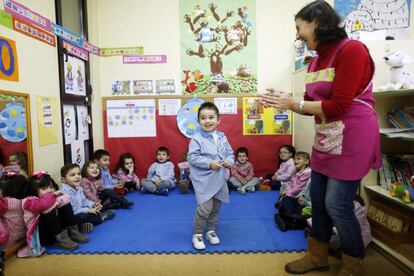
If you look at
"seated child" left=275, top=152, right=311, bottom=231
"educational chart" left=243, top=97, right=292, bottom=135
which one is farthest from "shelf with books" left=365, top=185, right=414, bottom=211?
"educational chart" left=243, top=97, right=292, bottom=135

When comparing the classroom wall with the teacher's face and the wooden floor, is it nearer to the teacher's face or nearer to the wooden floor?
the wooden floor

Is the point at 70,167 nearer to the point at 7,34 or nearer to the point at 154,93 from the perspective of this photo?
the point at 7,34

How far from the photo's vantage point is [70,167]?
106 inches

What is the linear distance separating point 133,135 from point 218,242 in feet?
7.72

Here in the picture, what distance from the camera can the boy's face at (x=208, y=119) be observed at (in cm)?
225

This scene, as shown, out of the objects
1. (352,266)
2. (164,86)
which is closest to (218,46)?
(164,86)

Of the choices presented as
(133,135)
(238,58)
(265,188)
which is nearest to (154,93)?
(133,135)

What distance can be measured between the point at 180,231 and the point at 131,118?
210 centimetres

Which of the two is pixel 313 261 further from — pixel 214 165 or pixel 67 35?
pixel 67 35

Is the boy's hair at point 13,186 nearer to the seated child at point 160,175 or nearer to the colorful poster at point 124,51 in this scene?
the seated child at point 160,175

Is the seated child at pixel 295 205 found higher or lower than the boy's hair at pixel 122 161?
lower

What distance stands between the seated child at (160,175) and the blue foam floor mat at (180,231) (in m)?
0.36

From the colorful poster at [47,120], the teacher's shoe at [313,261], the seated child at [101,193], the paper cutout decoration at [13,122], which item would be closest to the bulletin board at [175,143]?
the seated child at [101,193]

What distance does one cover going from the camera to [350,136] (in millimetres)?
1478
